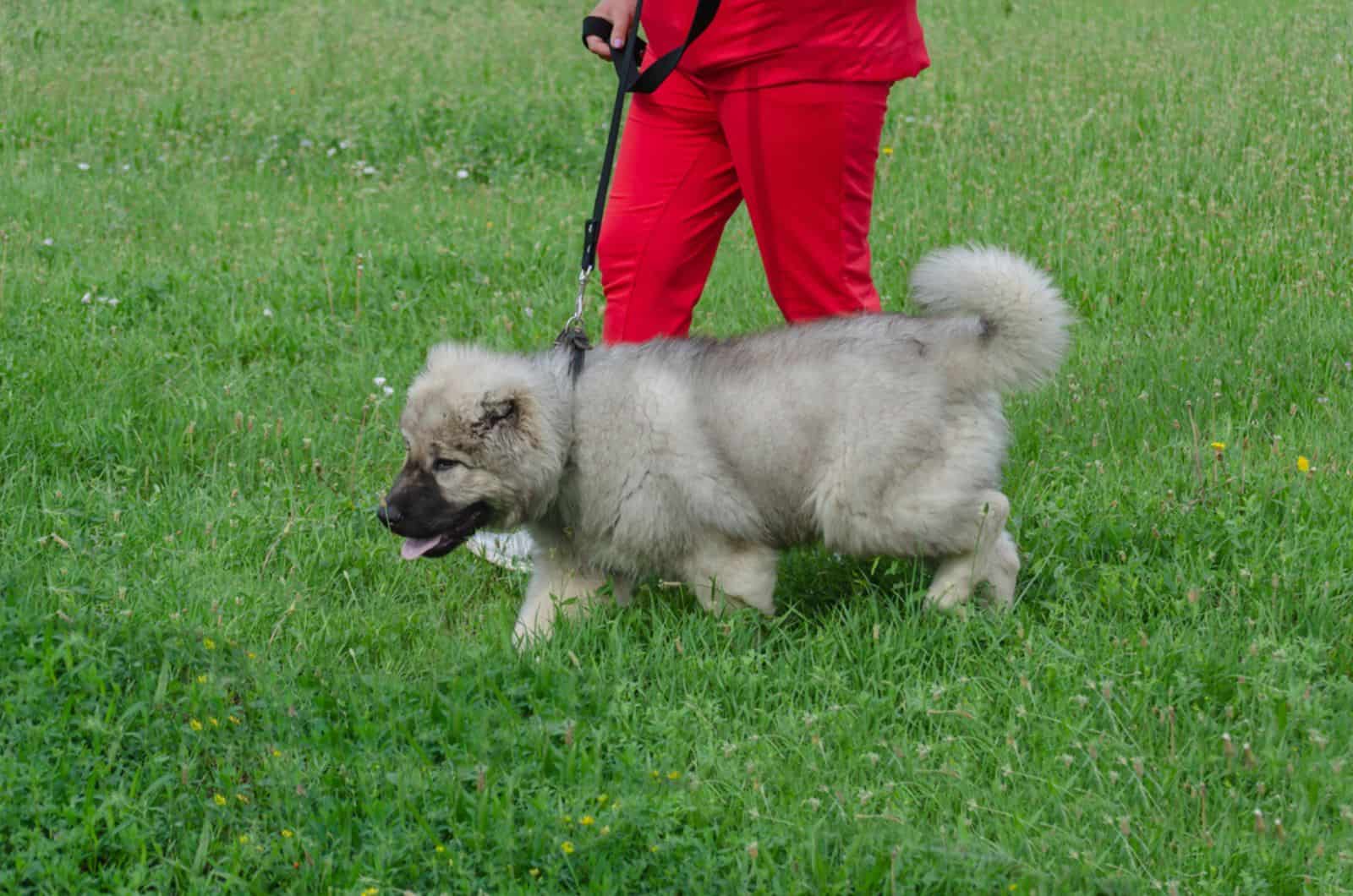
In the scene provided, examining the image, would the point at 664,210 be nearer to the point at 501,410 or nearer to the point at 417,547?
the point at 501,410

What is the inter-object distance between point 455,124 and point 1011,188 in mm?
3497

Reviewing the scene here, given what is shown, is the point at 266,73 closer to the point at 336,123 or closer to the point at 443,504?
the point at 336,123

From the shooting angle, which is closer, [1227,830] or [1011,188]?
[1227,830]

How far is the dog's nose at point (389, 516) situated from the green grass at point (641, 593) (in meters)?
0.37

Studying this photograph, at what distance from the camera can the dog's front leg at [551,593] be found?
13.8 ft

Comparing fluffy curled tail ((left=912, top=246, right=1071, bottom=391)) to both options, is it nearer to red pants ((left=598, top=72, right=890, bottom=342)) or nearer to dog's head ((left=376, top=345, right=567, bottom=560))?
red pants ((left=598, top=72, right=890, bottom=342))

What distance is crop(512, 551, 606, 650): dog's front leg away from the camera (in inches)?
165

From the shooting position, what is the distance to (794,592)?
4.49 m

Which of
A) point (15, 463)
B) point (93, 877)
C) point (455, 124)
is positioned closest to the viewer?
point (93, 877)

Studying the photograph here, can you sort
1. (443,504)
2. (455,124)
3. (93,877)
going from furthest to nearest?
1. (455,124)
2. (443,504)
3. (93,877)

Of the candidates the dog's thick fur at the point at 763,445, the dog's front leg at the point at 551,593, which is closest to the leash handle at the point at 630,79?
the dog's thick fur at the point at 763,445

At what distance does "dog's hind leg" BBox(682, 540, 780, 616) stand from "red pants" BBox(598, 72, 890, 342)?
88cm

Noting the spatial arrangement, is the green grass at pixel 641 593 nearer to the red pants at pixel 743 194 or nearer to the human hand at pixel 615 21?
the red pants at pixel 743 194

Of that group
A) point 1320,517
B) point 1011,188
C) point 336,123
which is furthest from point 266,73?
point 1320,517
